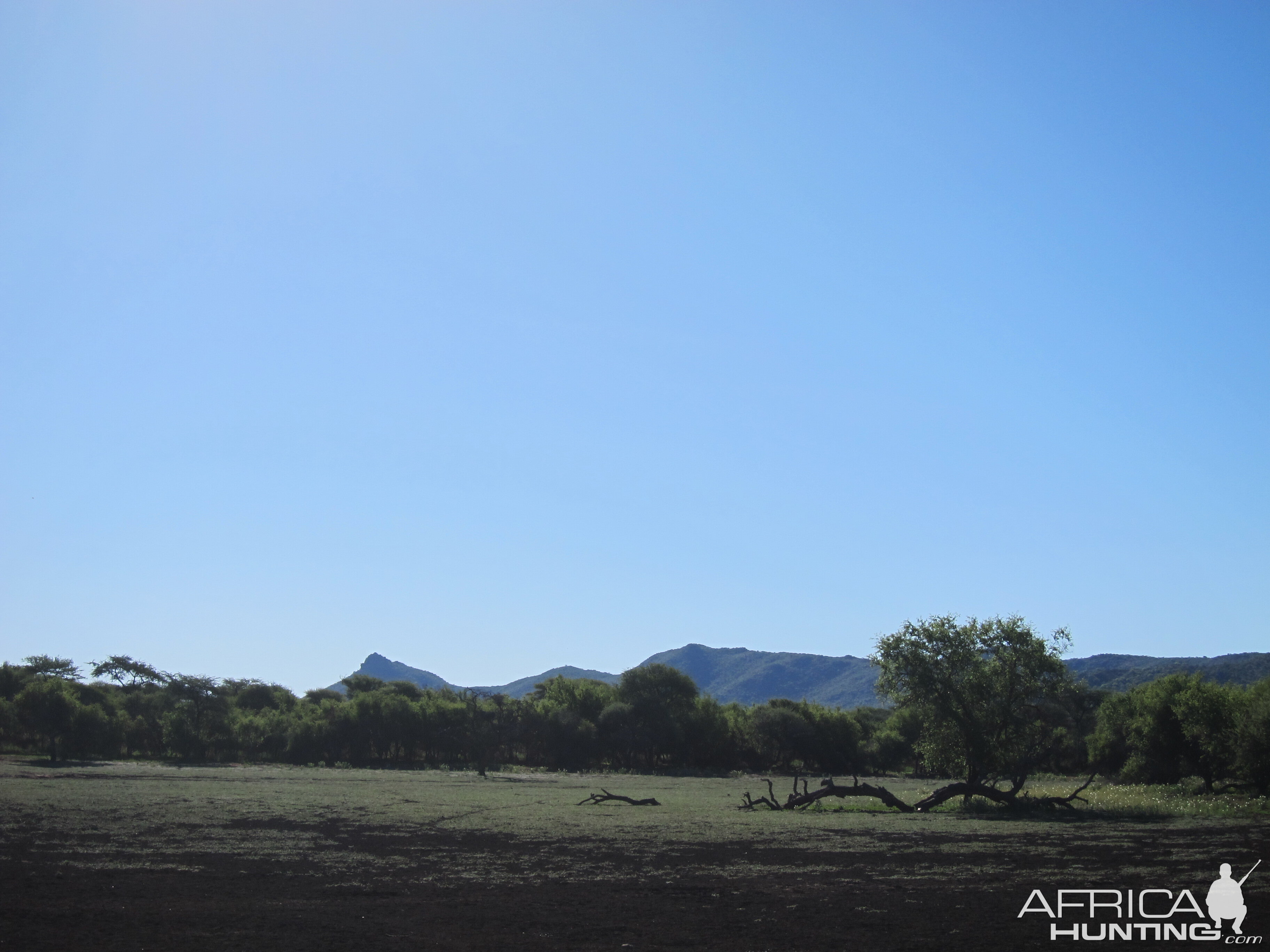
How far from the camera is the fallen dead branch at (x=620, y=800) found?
41.5 metres

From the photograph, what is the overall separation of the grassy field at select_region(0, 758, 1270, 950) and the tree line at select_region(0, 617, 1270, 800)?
16.0 meters

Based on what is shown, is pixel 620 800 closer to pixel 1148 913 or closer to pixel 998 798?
pixel 998 798

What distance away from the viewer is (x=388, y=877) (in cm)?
1908

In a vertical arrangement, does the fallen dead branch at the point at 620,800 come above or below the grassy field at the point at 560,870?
below

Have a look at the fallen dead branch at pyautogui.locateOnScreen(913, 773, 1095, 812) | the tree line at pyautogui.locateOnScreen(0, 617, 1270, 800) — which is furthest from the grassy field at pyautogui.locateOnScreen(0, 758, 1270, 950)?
the tree line at pyautogui.locateOnScreen(0, 617, 1270, 800)

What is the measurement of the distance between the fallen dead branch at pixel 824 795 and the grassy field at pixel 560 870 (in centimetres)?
159

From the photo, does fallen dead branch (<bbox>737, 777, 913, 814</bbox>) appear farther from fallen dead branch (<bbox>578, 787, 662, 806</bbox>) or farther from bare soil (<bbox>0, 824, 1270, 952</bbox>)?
bare soil (<bbox>0, 824, 1270, 952</bbox>)

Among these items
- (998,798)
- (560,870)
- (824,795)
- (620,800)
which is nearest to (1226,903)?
(560,870)

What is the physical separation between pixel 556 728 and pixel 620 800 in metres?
48.2

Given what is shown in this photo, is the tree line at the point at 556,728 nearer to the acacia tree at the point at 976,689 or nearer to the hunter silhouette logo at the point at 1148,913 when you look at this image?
the acacia tree at the point at 976,689

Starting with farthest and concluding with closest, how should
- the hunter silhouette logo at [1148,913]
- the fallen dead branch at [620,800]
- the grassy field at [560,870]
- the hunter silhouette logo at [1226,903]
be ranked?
the fallen dead branch at [620,800] < the hunter silhouette logo at [1226,903] < the hunter silhouette logo at [1148,913] < the grassy field at [560,870]

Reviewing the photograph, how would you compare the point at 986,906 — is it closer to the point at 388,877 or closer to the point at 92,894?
the point at 388,877

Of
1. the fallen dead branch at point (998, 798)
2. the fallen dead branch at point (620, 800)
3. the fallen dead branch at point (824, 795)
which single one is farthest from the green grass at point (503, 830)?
the fallen dead branch at point (620, 800)

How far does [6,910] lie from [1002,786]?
57689 mm
